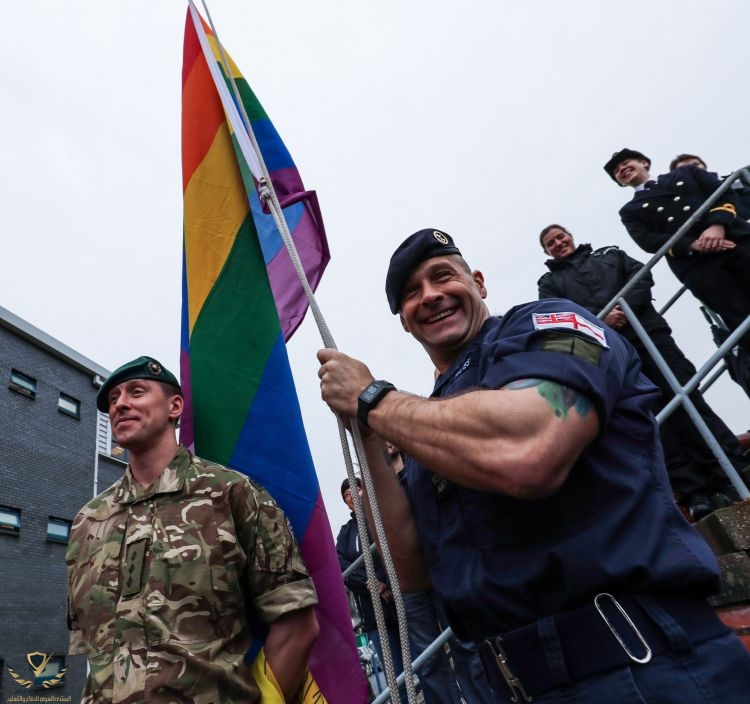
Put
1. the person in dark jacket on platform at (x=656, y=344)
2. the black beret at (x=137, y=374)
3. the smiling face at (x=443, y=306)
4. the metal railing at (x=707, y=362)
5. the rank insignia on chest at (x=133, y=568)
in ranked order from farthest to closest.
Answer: the person in dark jacket on platform at (x=656, y=344)
the metal railing at (x=707, y=362)
the black beret at (x=137, y=374)
the rank insignia on chest at (x=133, y=568)
the smiling face at (x=443, y=306)

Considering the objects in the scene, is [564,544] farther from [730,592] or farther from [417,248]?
[730,592]

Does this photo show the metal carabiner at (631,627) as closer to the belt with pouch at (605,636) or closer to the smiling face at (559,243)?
the belt with pouch at (605,636)

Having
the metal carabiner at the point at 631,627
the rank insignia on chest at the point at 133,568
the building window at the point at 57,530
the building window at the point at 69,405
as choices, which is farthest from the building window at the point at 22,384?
the metal carabiner at the point at 631,627

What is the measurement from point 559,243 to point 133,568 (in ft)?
12.9

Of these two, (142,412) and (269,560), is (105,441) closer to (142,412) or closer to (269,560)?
(142,412)

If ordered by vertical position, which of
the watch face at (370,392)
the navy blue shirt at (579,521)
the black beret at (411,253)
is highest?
the black beret at (411,253)

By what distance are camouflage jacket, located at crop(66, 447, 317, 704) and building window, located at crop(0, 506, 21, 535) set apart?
50.2ft

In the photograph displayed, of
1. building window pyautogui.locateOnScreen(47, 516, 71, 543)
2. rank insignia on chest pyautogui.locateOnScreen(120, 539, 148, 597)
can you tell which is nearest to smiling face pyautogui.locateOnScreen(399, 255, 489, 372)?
rank insignia on chest pyautogui.locateOnScreen(120, 539, 148, 597)

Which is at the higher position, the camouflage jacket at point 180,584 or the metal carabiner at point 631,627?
the camouflage jacket at point 180,584

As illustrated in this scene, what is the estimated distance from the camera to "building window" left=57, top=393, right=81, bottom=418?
58.4ft

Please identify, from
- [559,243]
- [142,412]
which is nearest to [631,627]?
[142,412]

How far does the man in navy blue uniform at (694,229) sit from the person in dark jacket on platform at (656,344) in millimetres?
284

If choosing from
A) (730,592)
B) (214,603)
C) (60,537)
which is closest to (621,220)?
(730,592)

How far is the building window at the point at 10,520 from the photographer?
14211mm
